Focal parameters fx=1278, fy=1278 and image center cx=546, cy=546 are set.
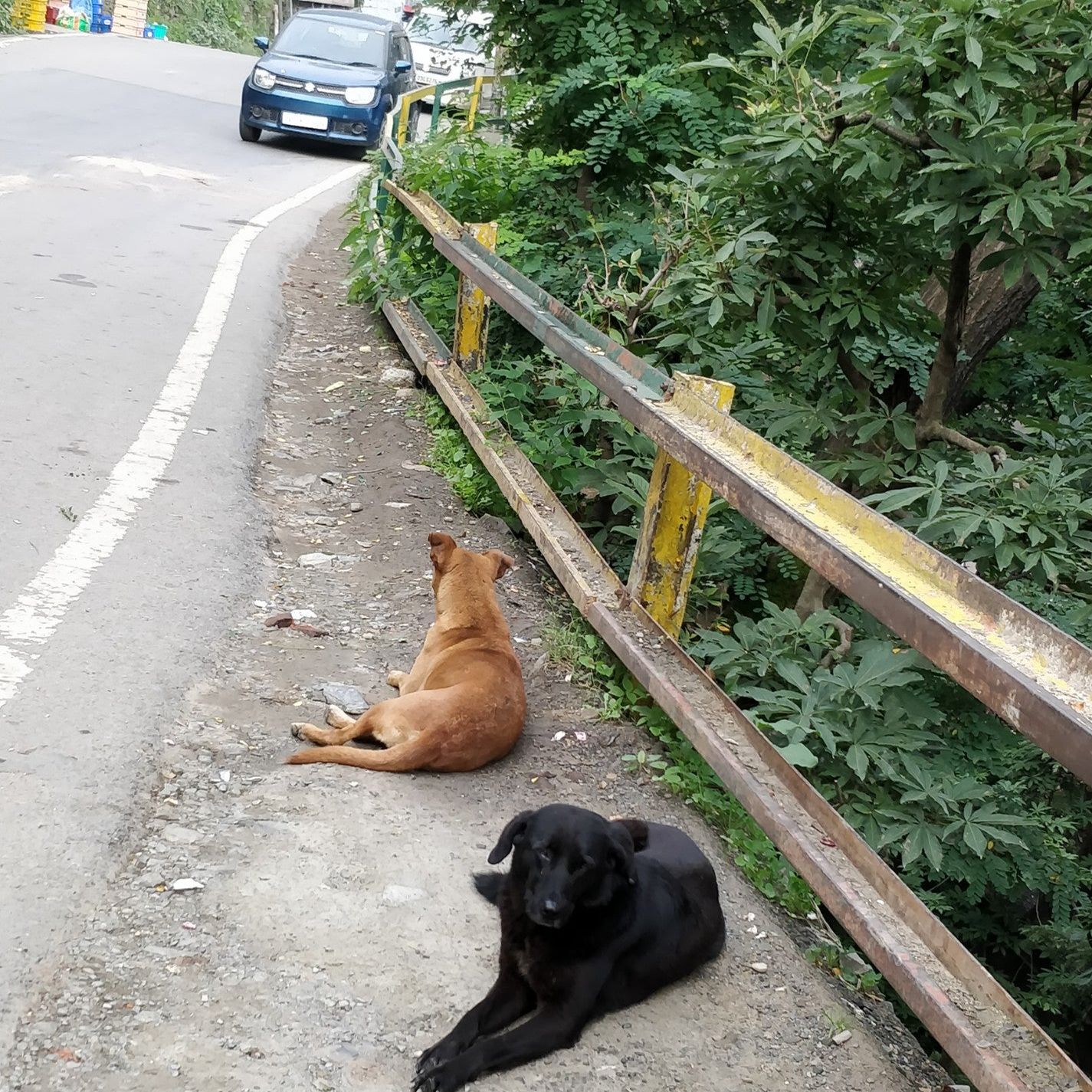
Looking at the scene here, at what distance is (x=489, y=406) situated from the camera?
253 inches

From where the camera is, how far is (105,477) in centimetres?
570

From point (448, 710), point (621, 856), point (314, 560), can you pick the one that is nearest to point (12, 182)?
point (314, 560)

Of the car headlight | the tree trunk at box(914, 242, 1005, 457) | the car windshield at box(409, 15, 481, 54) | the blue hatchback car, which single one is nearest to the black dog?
the tree trunk at box(914, 242, 1005, 457)

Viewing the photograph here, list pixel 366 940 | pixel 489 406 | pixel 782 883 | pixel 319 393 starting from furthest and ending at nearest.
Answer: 1. pixel 319 393
2. pixel 489 406
3. pixel 782 883
4. pixel 366 940

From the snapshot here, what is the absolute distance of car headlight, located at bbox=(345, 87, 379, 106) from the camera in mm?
19031

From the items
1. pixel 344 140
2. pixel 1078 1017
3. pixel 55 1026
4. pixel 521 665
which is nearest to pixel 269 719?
pixel 521 665

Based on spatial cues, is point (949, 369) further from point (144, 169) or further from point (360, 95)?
point (360, 95)

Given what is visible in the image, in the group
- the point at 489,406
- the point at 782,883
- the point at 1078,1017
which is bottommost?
the point at 1078,1017

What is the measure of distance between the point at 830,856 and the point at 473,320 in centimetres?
446

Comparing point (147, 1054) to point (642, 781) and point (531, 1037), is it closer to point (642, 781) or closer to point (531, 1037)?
point (531, 1037)

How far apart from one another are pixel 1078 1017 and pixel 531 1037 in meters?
3.15

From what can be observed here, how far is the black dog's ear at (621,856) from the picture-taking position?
9.93ft

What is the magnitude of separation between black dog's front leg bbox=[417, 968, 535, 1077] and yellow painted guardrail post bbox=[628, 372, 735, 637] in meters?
1.66

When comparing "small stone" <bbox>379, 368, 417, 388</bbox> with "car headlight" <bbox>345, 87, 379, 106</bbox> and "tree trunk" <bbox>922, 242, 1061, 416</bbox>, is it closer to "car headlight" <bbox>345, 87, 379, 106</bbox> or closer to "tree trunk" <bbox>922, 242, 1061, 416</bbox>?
"tree trunk" <bbox>922, 242, 1061, 416</bbox>
